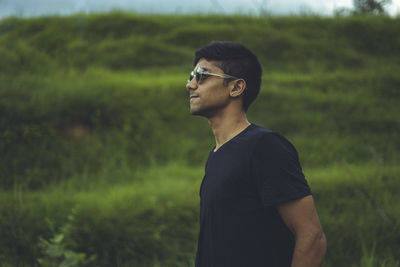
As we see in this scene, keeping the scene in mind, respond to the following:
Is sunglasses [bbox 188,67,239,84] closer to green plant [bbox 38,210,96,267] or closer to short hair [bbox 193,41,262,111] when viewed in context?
short hair [bbox 193,41,262,111]

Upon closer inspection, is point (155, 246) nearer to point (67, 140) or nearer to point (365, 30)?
point (67, 140)

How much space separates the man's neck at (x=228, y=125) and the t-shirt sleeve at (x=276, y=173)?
0.33 meters

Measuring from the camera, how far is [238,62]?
216cm

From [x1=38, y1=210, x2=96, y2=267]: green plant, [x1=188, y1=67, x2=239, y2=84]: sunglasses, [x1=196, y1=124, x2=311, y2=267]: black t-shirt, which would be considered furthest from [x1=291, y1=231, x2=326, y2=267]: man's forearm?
[x1=38, y1=210, x2=96, y2=267]: green plant

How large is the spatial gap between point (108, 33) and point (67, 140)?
539 centimetres

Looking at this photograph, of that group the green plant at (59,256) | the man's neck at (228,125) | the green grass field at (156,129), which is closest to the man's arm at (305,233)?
the man's neck at (228,125)

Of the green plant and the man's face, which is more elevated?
the man's face

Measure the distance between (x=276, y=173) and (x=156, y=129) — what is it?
6469 mm

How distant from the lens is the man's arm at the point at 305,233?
1.72 m

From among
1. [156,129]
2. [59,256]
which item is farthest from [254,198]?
[156,129]

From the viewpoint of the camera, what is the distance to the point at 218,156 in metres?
2.01

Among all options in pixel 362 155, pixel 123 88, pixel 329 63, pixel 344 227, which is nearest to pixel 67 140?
pixel 123 88

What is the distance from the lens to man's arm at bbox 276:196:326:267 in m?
1.72

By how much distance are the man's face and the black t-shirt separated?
0.29 meters
